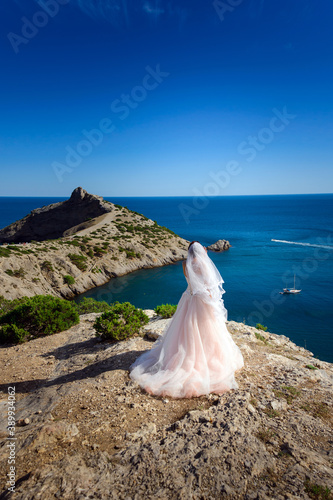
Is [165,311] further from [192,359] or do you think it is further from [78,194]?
[78,194]

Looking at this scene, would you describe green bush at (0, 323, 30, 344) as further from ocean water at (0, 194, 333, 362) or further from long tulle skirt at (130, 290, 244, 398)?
→ ocean water at (0, 194, 333, 362)

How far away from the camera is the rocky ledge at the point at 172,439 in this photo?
3.33 m

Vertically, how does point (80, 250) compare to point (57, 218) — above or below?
below

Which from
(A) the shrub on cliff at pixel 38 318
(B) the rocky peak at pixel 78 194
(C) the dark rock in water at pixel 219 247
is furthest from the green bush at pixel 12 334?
(B) the rocky peak at pixel 78 194

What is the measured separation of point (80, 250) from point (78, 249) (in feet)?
1.18

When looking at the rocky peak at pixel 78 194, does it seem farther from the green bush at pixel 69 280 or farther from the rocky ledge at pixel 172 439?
the rocky ledge at pixel 172 439

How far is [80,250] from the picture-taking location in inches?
1763

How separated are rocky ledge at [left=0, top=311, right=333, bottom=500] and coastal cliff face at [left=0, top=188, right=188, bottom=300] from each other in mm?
27455

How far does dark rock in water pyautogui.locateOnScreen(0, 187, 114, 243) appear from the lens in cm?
7125

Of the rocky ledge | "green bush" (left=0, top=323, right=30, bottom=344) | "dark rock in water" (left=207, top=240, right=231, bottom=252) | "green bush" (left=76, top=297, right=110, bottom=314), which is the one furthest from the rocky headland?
the rocky ledge

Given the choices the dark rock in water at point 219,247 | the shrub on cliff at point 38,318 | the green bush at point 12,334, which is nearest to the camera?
the green bush at point 12,334

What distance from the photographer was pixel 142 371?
625 centimetres

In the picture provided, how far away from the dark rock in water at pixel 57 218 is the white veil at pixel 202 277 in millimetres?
66147

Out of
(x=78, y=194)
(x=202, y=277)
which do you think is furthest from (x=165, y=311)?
(x=78, y=194)
